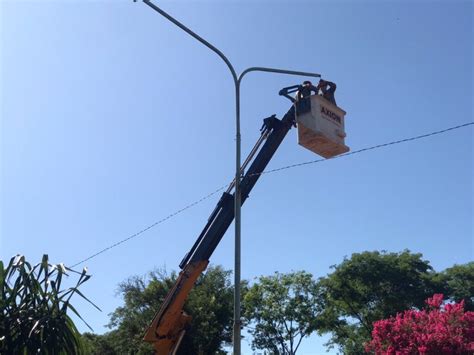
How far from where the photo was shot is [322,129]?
13133 millimetres

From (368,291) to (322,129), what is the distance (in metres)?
32.1

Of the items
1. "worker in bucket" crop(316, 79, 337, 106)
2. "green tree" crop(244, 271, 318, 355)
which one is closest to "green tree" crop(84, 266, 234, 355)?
"green tree" crop(244, 271, 318, 355)

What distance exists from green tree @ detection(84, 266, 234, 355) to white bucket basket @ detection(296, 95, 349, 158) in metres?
26.1

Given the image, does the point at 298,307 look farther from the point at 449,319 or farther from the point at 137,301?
the point at 449,319

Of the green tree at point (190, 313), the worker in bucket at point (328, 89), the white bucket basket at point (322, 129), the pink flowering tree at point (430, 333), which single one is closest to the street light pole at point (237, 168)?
the white bucket basket at point (322, 129)

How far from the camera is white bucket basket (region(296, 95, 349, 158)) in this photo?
42.8 feet

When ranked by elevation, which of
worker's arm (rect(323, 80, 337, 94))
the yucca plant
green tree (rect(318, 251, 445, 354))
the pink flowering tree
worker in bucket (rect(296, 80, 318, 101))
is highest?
green tree (rect(318, 251, 445, 354))

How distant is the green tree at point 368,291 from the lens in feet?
138

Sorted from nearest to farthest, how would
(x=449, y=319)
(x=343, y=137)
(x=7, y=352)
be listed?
(x=7, y=352) < (x=343, y=137) < (x=449, y=319)

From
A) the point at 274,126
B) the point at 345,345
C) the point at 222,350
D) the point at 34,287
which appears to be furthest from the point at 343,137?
the point at 345,345

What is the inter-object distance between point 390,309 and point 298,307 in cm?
727

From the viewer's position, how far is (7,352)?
855 centimetres

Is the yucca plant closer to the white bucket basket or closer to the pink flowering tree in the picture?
the white bucket basket

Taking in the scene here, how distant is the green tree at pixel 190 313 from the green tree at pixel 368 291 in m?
8.82
